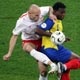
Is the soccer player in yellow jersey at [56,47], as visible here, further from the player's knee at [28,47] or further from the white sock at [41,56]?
the player's knee at [28,47]

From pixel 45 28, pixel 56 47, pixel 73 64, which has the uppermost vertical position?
pixel 45 28

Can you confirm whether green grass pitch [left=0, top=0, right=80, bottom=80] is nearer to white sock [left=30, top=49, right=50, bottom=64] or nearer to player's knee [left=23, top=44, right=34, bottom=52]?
player's knee [left=23, top=44, right=34, bottom=52]

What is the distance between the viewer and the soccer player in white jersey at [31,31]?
11.0 meters

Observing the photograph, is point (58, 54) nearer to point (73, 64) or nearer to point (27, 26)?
point (73, 64)

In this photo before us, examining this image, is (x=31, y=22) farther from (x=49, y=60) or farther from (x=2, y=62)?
(x=2, y=62)

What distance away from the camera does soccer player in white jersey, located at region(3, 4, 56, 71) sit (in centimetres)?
1097

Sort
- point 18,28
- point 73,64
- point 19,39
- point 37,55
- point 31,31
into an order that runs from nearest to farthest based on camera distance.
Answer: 1. point 73,64
2. point 37,55
3. point 18,28
4. point 31,31
5. point 19,39

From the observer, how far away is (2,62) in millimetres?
14234

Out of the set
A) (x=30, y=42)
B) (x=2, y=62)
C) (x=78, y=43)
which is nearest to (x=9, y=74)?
(x=2, y=62)

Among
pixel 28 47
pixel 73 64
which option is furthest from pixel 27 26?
pixel 73 64

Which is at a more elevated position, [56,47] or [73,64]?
[56,47]

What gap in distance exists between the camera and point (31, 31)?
11234 millimetres

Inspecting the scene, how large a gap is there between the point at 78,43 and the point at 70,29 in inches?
52.8

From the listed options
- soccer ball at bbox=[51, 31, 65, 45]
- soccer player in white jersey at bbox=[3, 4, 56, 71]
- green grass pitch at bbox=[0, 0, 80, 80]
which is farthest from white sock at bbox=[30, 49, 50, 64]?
green grass pitch at bbox=[0, 0, 80, 80]
